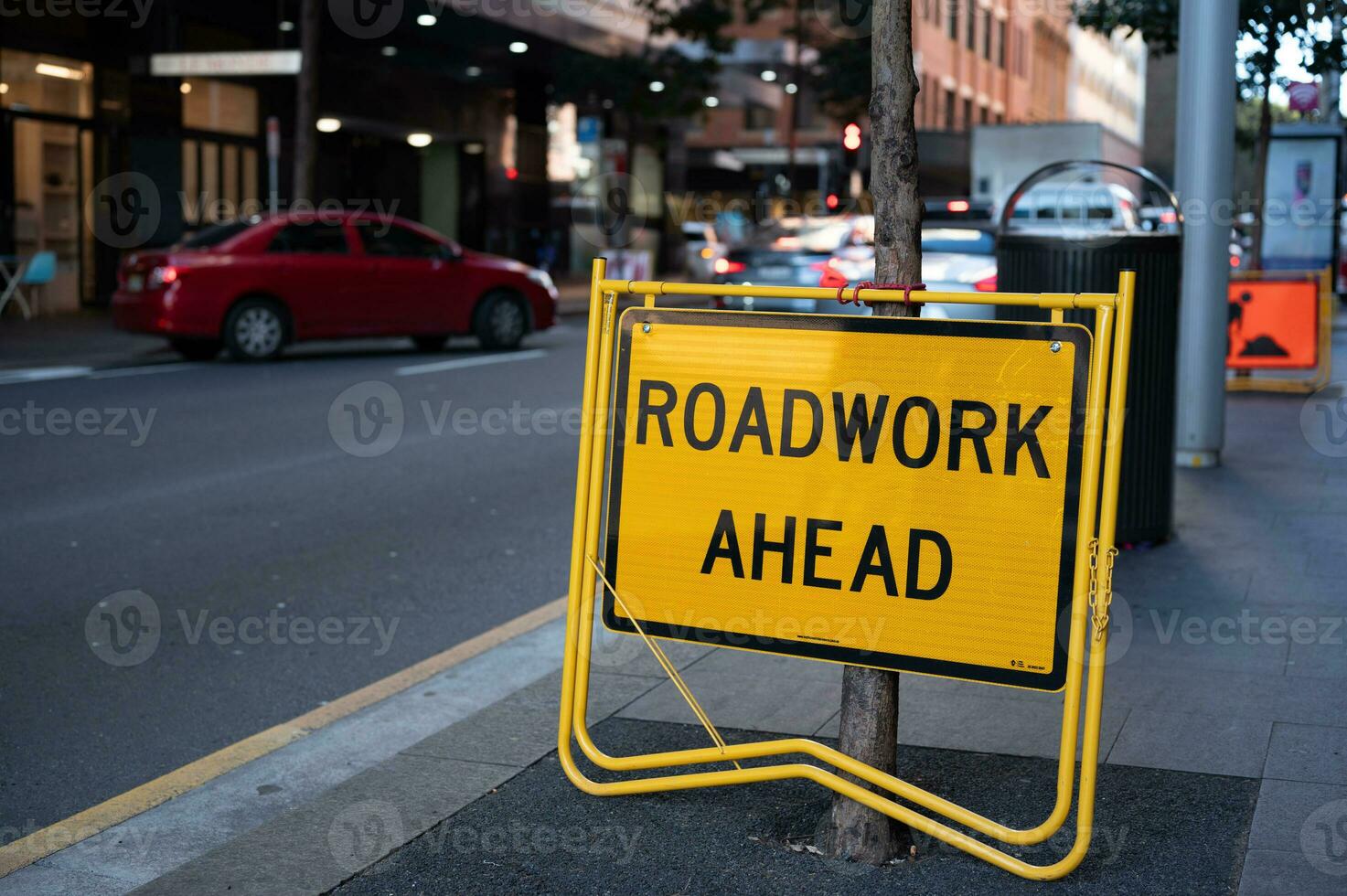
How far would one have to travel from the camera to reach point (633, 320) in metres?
3.95

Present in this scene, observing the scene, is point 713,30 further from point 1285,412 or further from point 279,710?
point 279,710

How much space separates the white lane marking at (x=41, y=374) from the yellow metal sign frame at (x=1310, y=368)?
35.5 feet

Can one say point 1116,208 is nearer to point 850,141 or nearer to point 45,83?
point 45,83

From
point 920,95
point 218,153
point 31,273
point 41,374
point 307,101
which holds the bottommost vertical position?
point 41,374

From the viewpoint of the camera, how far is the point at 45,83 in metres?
23.5

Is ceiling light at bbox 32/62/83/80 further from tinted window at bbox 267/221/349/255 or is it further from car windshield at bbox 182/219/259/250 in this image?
tinted window at bbox 267/221/349/255

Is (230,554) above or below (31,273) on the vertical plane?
below

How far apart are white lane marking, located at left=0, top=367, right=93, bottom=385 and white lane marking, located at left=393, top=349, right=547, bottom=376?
3091mm

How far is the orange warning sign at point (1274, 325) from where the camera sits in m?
14.4

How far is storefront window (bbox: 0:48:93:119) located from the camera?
22.8 m

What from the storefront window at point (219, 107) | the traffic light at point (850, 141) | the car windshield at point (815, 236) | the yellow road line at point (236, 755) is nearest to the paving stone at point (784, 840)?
the yellow road line at point (236, 755)

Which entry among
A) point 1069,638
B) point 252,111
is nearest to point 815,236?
point 252,111

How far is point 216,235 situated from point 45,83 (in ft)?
28.4

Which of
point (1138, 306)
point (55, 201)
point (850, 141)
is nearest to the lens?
point (1138, 306)
